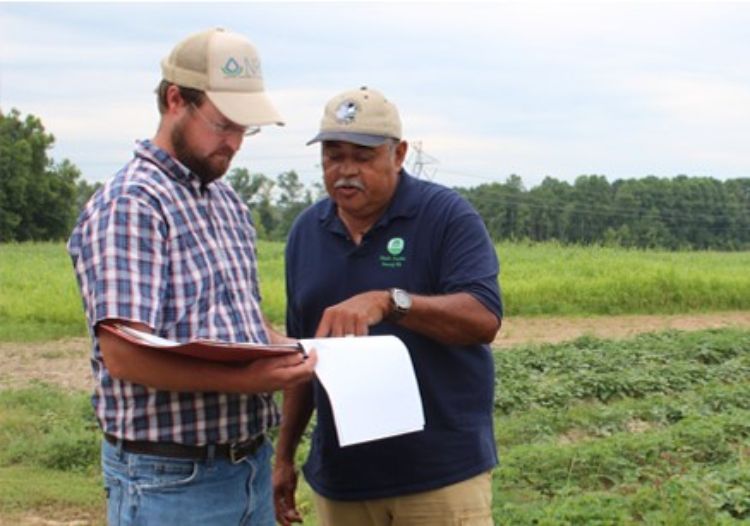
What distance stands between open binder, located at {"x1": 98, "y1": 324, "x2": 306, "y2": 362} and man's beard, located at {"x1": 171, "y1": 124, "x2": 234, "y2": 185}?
435 millimetres

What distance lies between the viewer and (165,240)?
7.79 feet

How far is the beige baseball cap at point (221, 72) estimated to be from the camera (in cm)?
240

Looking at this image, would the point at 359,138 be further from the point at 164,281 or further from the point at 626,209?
the point at 626,209

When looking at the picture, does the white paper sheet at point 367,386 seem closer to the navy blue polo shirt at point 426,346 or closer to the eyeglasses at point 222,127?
the navy blue polo shirt at point 426,346

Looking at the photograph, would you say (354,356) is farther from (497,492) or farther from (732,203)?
(732,203)

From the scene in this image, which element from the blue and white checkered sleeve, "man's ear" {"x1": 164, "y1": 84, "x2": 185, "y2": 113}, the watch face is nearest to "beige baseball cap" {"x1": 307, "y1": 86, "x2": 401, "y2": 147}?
the watch face

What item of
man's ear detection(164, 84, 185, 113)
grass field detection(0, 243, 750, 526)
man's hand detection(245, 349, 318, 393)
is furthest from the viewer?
grass field detection(0, 243, 750, 526)

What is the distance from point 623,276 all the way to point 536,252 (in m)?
6.78

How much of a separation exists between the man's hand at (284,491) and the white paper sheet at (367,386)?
→ 0.83m

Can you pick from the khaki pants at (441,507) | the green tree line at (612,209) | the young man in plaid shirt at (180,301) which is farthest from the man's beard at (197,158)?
the green tree line at (612,209)

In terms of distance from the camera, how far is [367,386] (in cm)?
249

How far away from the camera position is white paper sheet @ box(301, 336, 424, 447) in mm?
2436

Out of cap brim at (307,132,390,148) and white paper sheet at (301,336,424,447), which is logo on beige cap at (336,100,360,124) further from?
white paper sheet at (301,336,424,447)

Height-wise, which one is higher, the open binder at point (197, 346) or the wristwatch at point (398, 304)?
the wristwatch at point (398, 304)
